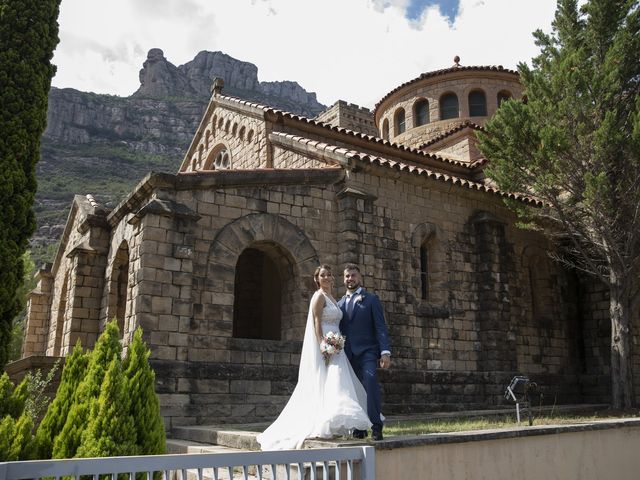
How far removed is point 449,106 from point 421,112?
109 cm

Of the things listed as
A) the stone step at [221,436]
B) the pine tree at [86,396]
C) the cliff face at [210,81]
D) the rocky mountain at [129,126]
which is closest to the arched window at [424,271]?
the stone step at [221,436]

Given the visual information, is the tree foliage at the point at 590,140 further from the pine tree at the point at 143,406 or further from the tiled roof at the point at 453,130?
the pine tree at the point at 143,406

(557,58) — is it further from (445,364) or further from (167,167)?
(167,167)

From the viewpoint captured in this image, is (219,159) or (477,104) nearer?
(219,159)

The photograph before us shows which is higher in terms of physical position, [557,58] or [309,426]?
[557,58]

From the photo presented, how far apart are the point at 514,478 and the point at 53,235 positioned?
45977mm

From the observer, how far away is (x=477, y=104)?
2148 centimetres

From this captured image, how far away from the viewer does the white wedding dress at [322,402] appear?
5.50m

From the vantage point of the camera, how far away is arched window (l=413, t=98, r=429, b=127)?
71.8 feet

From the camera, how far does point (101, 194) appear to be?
49.8 m

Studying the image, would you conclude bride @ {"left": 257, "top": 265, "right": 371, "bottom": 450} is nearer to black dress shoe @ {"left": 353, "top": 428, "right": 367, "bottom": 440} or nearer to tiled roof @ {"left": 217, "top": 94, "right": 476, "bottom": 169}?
black dress shoe @ {"left": 353, "top": 428, "right": 367, "bottom": 440}

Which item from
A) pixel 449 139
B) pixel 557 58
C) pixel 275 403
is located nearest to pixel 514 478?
pixel 275 403

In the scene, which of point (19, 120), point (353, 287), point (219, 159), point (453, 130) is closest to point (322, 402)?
point (353, 287)

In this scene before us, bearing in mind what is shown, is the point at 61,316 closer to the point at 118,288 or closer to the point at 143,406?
the point at 118,288
